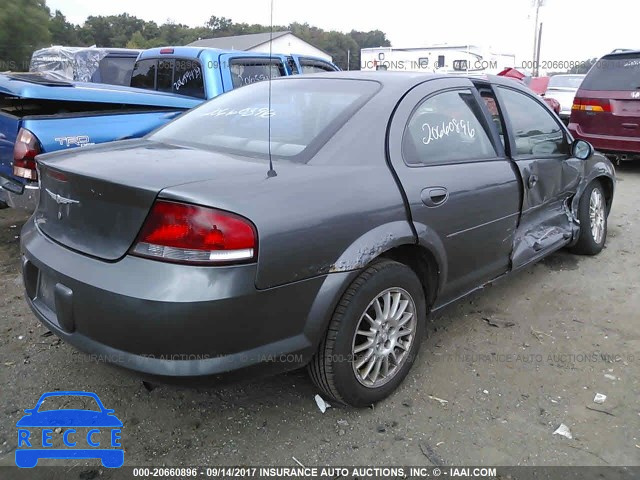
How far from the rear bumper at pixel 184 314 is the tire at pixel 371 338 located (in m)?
0.12

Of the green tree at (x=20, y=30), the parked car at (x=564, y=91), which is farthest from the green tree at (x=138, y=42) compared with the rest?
the parked car at (x=564, y=91)

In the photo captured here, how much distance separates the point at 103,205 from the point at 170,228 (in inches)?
13.8

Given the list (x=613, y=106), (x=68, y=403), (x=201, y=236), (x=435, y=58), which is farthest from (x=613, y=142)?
(x=435, y=58)

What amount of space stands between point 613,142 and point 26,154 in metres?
7.68

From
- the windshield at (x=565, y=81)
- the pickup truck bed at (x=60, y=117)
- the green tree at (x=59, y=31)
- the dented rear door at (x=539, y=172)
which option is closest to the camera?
the dented rear door at (x=539, y=172)

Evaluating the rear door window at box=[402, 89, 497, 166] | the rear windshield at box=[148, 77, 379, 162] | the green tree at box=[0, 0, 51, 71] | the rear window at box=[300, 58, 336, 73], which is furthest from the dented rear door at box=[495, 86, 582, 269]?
the green tree at box=[0, 0, 51, 71]

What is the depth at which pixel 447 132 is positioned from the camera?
9.75 feet

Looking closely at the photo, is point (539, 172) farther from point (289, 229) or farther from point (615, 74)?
point (615, 74)

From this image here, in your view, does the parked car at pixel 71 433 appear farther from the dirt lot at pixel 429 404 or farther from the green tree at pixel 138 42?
the green tree at pixel 138 42

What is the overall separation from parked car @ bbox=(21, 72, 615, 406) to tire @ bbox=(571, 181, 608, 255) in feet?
4.14

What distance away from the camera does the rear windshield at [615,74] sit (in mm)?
7750

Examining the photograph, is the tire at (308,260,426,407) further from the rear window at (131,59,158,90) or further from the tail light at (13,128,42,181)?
the rear window at (131,59,158,90)

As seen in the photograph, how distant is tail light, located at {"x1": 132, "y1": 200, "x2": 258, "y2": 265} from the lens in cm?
190

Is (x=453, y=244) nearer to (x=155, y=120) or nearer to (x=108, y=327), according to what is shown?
(x=108, y=327)
